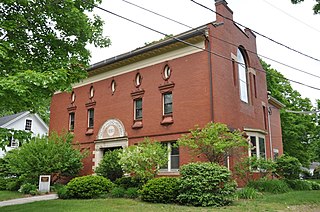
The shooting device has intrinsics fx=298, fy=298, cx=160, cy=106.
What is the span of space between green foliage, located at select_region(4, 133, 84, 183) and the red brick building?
1924 millimetres

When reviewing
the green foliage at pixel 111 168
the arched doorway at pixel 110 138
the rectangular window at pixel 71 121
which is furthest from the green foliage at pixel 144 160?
the rectangular window at pixel 71 121

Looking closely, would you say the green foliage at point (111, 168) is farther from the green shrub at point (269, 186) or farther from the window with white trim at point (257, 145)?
the window with white trim at point (257, 145)

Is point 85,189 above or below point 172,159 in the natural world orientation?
below

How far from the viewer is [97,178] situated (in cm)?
1504

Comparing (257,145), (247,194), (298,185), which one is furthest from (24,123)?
(298,185)

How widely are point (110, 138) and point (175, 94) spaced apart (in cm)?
599

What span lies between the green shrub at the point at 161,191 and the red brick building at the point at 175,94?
360 cm

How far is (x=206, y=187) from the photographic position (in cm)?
1184

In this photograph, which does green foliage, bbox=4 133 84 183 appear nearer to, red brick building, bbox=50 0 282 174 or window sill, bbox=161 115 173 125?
red brick building, bbox=50 0 282 174

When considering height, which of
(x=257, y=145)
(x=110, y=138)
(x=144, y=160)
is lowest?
(x=144, y=160)

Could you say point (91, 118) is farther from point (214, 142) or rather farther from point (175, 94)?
point (214, 142)

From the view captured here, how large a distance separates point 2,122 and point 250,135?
3083 cm

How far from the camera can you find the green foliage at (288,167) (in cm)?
1738

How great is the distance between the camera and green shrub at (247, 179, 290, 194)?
15.7 m
